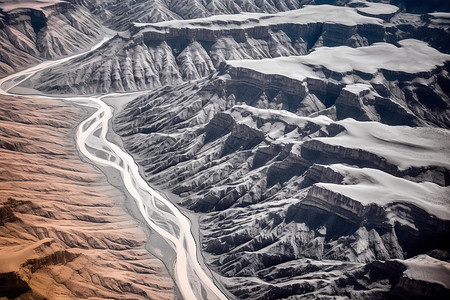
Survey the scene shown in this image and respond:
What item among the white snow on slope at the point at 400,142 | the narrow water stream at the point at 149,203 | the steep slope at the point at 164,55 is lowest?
the narrow water stream at the point at 149,203

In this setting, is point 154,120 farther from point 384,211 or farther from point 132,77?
point 384,211

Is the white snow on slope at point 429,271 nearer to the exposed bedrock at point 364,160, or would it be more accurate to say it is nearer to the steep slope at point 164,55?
the exposed bedrock at point 364,160

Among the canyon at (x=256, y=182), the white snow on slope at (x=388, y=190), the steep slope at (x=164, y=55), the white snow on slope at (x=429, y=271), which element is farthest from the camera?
the steep slope at (x=164, y=55)

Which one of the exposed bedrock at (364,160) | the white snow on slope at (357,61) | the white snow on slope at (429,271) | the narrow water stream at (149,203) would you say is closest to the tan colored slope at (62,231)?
the narrow water stream at (149,203)

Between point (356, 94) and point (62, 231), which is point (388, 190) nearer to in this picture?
point (62, 231)

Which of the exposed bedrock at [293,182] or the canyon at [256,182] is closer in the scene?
the canyon at [256,182]

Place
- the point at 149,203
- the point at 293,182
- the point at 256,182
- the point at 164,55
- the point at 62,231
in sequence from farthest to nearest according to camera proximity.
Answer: the point at 164,55 < the point at 149,203 < the point at 256,182 < the point at 293,182 < the point at 62,231

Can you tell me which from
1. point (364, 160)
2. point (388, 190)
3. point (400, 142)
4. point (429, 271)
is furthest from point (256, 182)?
point (429, 271)
